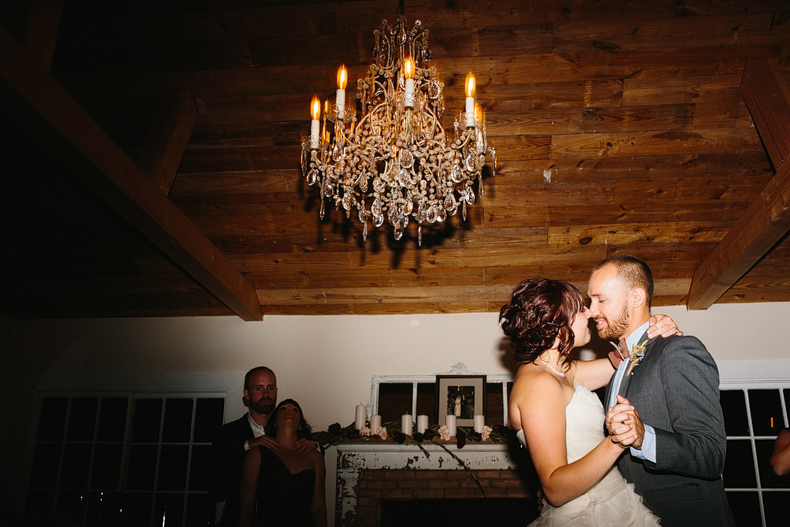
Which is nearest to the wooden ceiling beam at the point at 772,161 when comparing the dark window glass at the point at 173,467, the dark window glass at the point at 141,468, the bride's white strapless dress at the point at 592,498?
the bride's white strapless dress at the point at 592,498

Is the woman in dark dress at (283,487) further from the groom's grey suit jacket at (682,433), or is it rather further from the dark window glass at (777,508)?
the dark window glass at (777,508)

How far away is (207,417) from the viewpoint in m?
5.71

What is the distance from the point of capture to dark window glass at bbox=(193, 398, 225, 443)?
569 centimetres

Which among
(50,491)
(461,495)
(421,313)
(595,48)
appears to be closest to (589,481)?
(595,48)

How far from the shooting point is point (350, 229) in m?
4.97

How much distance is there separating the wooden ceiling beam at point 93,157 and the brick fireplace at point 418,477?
203 cm

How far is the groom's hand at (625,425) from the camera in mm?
1738

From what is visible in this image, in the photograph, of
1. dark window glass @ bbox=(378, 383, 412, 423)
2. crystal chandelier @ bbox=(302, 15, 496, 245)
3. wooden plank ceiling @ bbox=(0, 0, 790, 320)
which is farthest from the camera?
dark window glass @ bbox=(378, 383, 412, 423)

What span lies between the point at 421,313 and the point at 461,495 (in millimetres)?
1672

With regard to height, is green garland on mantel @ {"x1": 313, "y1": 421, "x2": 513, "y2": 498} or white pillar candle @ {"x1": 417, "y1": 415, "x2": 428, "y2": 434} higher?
white pillar candle @ {"x1": 417, "y1": 415, "x2": 428, "y2": 434}

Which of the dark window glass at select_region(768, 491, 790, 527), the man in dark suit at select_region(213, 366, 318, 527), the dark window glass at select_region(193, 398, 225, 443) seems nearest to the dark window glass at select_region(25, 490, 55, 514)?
the dark window glass at select_region(193, 398, 225, 443)

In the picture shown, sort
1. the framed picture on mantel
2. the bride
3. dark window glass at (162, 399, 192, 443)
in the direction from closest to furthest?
1. the bride
2. the framed picture on mantel
3. dark window glass at (162, 399, 192, 443)

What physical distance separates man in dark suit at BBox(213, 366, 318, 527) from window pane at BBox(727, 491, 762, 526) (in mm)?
3660

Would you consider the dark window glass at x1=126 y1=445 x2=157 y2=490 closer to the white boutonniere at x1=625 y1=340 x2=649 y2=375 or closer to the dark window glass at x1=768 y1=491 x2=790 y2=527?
the white boutonniere at x1=625 y1=340 x2=649 y2=375
